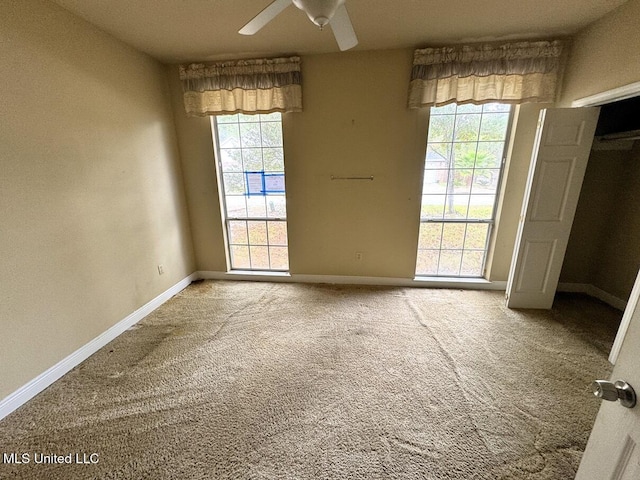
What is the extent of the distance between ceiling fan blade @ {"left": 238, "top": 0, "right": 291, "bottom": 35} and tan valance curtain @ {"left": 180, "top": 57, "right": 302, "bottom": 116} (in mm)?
1117

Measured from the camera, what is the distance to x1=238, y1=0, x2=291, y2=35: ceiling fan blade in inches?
52.7

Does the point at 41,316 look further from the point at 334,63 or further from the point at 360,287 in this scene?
the point at 334,63

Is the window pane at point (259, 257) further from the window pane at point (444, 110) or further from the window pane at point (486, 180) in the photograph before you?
the window pane at point (486, 180)

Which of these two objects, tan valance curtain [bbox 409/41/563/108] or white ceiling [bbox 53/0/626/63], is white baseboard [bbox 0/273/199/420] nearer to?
white ceiling [bbox 53/0/626/63]

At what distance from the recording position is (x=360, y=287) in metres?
3.12

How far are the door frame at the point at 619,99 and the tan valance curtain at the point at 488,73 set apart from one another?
1.21 ft

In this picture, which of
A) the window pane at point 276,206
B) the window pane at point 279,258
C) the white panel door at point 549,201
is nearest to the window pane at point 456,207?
the white panel door at point 549,201

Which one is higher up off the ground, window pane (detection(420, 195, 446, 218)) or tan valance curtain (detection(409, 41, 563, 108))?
tan valance curtain (detection(409, 41, 563, 108))

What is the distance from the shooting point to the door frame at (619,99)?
173cm

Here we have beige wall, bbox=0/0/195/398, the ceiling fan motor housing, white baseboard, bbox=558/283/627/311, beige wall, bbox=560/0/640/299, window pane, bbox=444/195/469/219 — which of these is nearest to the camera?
the ceiling fan motor housing

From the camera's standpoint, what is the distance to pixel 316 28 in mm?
2084

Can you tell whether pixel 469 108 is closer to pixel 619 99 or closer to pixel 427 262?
pixel 619 99

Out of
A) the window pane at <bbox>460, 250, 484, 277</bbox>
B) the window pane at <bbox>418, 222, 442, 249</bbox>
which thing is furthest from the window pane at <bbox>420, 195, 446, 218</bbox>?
the window pane at <bbox>460, 250, 484, 277</bbox>

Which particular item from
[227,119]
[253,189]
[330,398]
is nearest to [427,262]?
[330,398]
